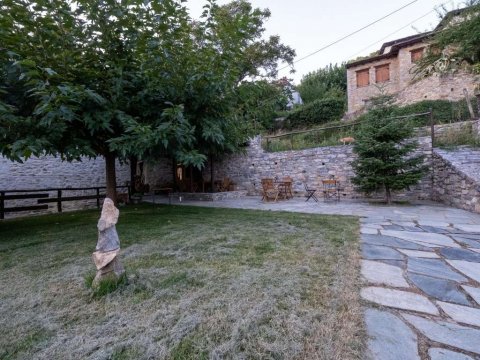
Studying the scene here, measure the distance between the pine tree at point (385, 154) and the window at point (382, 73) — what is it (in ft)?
39.4

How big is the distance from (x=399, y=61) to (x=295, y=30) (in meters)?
7.87

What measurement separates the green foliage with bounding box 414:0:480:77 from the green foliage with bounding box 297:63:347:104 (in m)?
9.26

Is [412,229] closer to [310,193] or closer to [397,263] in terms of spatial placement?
[397,263]

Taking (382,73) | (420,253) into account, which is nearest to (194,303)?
(420,253)

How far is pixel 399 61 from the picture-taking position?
50.7 ft

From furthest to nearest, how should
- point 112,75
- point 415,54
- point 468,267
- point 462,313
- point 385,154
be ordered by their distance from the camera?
point 415,54 → point 385,154 → point 112,75 → point 468,267 → point 462,313

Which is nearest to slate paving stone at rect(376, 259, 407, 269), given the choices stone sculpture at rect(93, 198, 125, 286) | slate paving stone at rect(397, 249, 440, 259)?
slate paving stone at rect(397, 249, 440, 259)

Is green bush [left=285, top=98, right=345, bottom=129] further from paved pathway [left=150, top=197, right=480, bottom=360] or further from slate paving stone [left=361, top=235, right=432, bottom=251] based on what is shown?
slate paving stone [left=361, top=235, right=432, bottom=251]

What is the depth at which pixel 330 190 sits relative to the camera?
8.29 m

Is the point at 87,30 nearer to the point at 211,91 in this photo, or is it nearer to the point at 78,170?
the point at 211,91

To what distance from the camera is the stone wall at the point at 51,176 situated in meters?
8.77

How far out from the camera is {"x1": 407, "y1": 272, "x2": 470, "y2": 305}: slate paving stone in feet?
6.13

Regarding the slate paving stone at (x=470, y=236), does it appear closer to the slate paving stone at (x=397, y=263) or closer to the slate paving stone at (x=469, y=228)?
the slate paving stone at (x=469, y=228)

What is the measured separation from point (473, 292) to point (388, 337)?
44.6 inches
